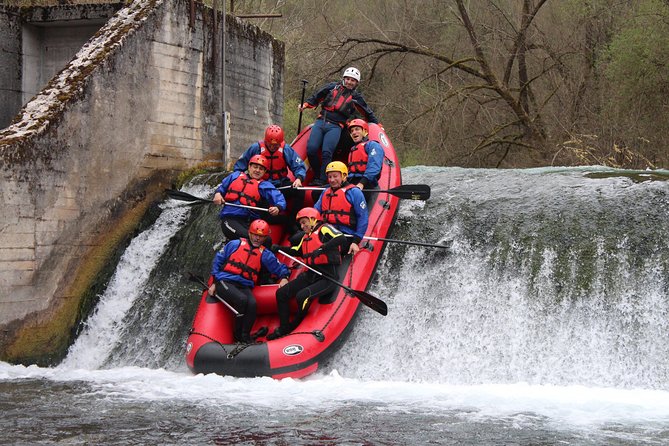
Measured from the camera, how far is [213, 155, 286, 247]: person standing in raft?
9.12m

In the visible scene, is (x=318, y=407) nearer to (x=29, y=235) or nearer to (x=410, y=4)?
(x=29, y=235)

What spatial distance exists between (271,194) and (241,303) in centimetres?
148

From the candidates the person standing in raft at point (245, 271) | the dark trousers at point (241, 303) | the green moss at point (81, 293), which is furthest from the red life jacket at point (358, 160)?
the green moss at point (81, 293)

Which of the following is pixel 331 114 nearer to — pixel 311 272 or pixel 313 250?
pixel 313 250

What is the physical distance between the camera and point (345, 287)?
8070 millimetres

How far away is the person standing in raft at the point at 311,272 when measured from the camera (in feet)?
26.5

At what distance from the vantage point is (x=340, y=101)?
10.2m

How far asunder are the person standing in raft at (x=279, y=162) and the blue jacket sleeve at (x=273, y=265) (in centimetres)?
133

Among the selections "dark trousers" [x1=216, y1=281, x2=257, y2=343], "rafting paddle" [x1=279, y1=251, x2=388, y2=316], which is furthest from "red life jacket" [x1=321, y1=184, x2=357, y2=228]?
"dark trousers" [x1=216, y1=281, x2=257, y2=343]

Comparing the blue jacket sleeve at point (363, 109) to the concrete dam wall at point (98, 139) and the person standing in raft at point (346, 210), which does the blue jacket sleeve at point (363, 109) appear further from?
the concrete dam wall at point (98, 139)

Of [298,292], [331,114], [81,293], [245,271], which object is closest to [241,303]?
[245,271]

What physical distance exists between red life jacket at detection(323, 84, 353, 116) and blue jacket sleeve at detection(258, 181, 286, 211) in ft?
4.88

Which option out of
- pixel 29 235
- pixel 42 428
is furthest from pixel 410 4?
pixel 42 428

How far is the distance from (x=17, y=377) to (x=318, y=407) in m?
3.14
